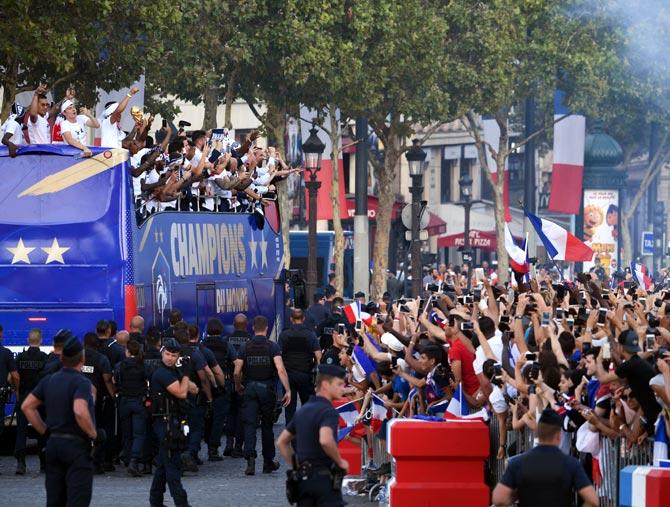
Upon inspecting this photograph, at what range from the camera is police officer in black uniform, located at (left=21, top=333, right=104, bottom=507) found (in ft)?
46.8

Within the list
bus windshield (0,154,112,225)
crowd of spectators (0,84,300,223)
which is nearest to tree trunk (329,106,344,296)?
crowd of spectators (0,84,300,223)

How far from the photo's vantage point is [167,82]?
4275 cm

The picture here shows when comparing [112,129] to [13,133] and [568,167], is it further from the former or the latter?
[568,167]

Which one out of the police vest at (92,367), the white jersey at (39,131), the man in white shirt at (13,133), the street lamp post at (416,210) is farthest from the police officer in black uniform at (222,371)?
the street lamp post at (416,210)

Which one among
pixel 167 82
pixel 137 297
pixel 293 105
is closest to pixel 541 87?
pixel 293 105

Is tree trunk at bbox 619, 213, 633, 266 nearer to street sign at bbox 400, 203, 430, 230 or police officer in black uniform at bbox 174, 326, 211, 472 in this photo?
street sign at bbox 400, 203, 430, 230

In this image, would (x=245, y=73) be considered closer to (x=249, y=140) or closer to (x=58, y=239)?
(x=249, y=140)

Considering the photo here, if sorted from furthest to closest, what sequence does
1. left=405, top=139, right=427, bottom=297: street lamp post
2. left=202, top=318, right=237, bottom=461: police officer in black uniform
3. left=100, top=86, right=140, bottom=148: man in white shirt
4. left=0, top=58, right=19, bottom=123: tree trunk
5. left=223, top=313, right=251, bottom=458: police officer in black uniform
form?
left=405, top=139, right=427, bottom=297: street lamp post, left=0, top=58, right=19, bottom=123: tree trunk, left=100, top=86, right=140, bottom=148: man in white shirt, left=223, top=313, right=251, bottom=458: police officer in black uniform, left=202, top=318, right=237, bottom=461: police officer in black uniform

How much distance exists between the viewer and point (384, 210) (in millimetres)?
53281

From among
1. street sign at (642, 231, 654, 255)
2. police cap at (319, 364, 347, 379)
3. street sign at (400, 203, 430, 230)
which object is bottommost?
police cap at (319, 364, 347, 379)

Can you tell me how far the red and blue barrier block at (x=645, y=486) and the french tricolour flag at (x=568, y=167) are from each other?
3992 centimetres

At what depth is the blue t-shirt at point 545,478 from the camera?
1124 cm

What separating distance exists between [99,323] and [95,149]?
2.05 m

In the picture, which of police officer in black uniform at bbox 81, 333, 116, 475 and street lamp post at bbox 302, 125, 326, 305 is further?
street lamp post at bbox 302, 125, 326, 305
